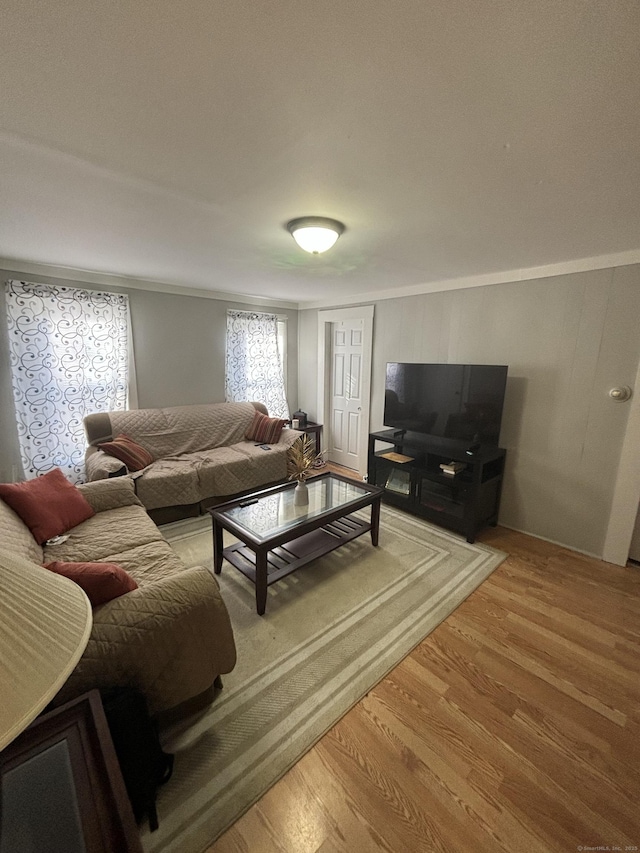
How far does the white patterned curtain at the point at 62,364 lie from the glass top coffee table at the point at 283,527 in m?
2.09

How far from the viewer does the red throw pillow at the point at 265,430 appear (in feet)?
13.5

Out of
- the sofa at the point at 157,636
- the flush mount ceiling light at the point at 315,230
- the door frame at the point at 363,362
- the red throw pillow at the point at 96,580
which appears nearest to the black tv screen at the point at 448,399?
the door frame at the point at 363,362

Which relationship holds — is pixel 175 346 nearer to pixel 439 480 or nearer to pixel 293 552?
pixel 293 552

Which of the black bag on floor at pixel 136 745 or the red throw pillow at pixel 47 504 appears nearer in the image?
the black bag on floor at pixel 136 745

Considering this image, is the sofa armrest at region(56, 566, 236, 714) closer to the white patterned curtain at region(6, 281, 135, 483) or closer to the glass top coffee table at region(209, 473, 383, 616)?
the glass top coffee table at region(209, 473, 383, 616)

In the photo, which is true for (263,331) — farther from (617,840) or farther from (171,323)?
(617,840)

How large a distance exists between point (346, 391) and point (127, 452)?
2.71 metres

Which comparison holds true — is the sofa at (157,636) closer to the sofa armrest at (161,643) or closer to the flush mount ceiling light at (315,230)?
the sofa armrest at (161,643)

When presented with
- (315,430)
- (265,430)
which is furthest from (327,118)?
(315,430)

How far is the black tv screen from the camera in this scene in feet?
9.47

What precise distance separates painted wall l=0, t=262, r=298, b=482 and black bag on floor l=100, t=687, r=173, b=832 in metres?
3.08

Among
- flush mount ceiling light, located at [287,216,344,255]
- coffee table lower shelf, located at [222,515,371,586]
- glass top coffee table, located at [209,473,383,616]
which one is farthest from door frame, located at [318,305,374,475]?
flush mount ceiling light, located at [287,216,344,255]

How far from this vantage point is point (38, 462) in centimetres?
327

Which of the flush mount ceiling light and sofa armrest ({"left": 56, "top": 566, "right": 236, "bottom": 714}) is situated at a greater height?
the flush mount ceiling light
